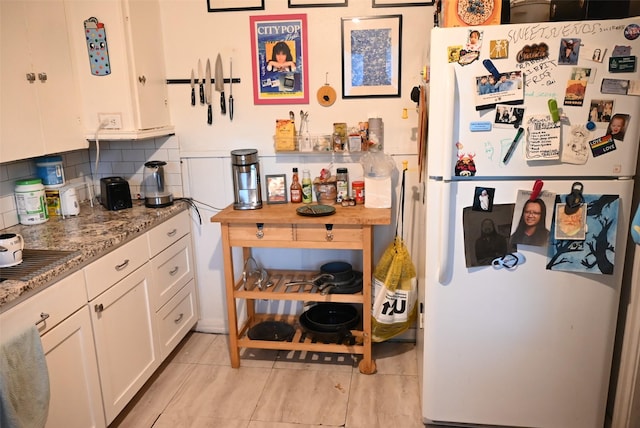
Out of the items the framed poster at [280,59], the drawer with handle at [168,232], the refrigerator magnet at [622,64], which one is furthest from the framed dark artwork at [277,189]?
the refrigerator magnet at [622,64]

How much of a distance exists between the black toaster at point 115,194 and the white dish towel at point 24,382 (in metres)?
1.15

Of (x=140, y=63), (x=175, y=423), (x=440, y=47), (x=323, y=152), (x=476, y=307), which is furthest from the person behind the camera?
(x=323, y=152)

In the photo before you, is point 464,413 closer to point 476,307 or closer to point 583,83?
point 476,307

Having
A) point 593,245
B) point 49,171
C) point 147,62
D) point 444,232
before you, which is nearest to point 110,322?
point 49,171

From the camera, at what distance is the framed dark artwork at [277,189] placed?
2.79 metres

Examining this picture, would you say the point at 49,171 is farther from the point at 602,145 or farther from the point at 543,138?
the point at 602,145

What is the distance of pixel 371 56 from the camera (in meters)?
2.64

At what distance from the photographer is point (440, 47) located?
1.84 meters

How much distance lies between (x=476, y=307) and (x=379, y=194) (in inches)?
31.7

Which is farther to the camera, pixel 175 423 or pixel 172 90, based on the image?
pixel 172 90

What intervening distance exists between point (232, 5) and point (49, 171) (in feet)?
4.32

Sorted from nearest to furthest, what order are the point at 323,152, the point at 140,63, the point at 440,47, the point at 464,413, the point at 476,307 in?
the point at 440,47, the point at 476,307, the point at 464,413, the point at 140,63, the point at 323,152

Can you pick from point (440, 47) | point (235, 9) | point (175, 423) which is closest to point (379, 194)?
point (440, 47)

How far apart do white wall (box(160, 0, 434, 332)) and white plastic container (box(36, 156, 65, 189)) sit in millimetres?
684
